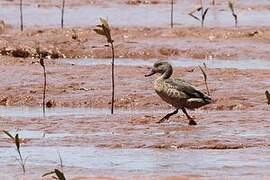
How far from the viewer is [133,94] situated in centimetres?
1516

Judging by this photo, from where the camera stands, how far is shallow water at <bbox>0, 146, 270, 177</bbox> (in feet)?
31.1

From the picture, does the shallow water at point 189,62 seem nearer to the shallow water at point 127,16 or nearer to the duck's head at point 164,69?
the shallow water at point 127,16

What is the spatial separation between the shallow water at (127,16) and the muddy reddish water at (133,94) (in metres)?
0.03

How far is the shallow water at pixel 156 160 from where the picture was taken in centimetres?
949

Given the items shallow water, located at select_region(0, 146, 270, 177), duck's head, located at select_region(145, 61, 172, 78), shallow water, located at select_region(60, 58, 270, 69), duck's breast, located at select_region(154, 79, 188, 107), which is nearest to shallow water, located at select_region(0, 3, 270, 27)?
shallow water, located at select_region(60, 58, 270, 69)

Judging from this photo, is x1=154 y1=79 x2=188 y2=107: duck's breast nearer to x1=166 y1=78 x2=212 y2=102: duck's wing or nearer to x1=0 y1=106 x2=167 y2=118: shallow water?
x1=166 y1=78 x2=212 y2=102: duck's wing

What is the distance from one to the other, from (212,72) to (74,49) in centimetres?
411

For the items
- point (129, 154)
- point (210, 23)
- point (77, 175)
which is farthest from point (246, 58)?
point (77, 175)

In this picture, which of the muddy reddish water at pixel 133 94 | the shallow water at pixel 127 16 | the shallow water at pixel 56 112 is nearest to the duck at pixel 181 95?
the muddy reddish water at pixel 133 94

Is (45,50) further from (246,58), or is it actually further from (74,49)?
(246,58)

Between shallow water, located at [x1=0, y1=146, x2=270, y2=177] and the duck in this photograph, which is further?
the duck

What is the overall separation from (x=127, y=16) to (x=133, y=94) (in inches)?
392

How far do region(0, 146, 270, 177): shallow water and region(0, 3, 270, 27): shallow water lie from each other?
12545mm

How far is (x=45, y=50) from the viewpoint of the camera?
64.8 ft
